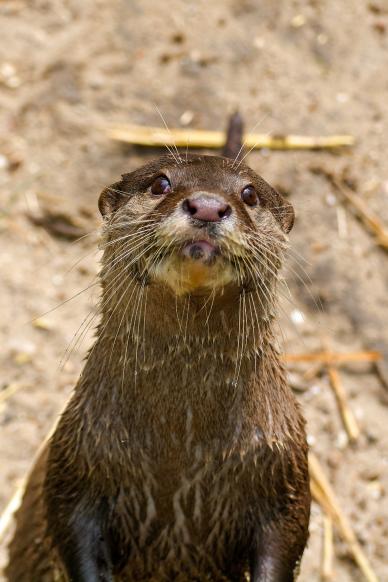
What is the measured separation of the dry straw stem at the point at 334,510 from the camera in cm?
331

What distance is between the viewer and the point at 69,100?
4.33m

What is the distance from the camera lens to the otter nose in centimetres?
197

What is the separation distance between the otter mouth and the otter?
7.2 inches

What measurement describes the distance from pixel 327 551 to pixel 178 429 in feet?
3.84

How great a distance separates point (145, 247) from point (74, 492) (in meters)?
0.66

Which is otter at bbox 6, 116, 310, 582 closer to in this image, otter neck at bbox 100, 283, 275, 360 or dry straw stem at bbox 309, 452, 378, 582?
otter neck at bbox 100, 283, 275, 360

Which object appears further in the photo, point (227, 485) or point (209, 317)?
point (227, 485)

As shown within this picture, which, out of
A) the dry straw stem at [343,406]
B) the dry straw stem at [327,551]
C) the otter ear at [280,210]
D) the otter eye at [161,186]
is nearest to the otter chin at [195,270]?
the otter eye at [161,186]

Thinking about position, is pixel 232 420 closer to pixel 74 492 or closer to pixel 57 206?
pixel 74 492

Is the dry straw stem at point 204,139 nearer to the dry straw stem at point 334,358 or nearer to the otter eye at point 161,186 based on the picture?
the dry straw stem at point 334,358

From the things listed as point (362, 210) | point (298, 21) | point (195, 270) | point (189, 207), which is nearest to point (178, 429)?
point (195, 270)

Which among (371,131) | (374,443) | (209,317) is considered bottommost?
(209,317)

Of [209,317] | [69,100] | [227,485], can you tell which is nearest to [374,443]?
[227,485]

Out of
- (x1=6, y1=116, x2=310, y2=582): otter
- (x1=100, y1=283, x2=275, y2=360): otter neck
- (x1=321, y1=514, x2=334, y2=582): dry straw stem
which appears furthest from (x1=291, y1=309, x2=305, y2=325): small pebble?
(x1=100, y1=283, x2=275, y2=360): otter neck
